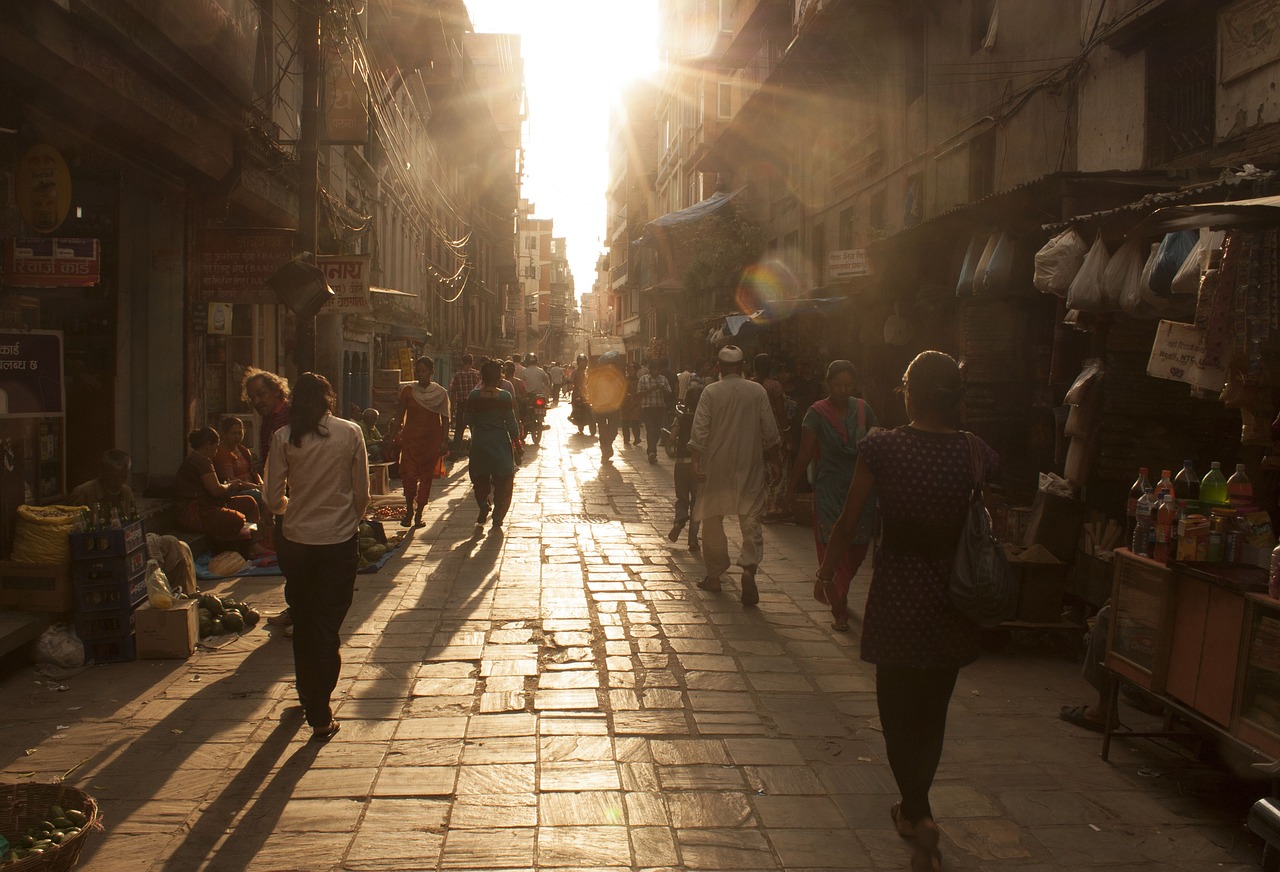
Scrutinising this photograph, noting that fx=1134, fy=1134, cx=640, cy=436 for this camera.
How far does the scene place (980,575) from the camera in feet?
13.3

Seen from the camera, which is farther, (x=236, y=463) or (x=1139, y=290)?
(x=236, y=463)

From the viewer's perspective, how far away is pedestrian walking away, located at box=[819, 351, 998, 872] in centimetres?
417

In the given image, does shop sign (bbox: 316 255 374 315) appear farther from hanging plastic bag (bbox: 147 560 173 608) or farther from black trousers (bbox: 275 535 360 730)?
black trousers (bbox: 275 535 360 730)

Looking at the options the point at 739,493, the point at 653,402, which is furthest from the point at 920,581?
the point at 653,402

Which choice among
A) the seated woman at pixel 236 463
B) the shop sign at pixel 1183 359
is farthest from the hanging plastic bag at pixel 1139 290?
the seated woman at pixel 236 463

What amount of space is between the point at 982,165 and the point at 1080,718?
10542 mm

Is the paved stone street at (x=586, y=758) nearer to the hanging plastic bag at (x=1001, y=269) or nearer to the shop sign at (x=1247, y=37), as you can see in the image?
the hanging plastic bag at (x=1001, y=269)

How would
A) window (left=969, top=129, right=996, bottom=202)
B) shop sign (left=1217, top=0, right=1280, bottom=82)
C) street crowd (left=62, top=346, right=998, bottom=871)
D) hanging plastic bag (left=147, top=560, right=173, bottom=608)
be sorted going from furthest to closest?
→ window (left=969, top=129, right=996, bottom=202)
shop sign (left=1217, top=0, right=1280, bottom=82)
hanging plastic bag (left=147, top=560, right=173, bottom=608)
street crowd (left=62, top=346, right=998, bottom=871)

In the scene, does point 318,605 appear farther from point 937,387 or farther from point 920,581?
point 937,387

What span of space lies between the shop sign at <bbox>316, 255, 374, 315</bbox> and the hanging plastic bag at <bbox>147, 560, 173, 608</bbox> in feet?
18.8

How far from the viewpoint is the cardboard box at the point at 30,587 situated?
271 inches

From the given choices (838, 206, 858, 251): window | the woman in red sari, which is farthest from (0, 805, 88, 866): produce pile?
(838, 206, 858, 251): window

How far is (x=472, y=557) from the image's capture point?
1077cm

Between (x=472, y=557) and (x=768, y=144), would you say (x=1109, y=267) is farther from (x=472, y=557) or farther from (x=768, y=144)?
(x=768, y=144)
